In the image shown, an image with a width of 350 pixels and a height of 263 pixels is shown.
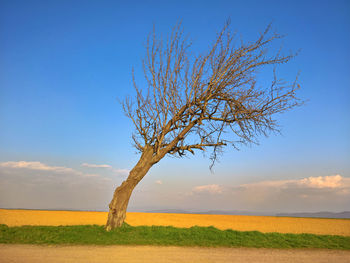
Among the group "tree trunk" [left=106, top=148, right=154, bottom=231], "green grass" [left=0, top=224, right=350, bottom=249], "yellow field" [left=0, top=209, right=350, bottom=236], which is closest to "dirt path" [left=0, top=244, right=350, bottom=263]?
"green grass" [left=0, top=224, right=350, bottom=249]

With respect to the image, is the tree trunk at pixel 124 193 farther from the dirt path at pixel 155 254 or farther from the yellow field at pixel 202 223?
the yellow field at pixel 202 223

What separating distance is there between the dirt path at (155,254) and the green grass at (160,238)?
28.9 inches

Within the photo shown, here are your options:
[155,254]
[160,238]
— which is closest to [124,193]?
[160,238]

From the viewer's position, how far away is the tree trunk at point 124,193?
13.7m

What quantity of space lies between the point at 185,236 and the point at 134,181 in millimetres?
3760

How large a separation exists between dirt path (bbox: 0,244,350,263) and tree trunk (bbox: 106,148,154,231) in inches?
140

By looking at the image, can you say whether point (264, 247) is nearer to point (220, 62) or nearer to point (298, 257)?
point (298, 257)

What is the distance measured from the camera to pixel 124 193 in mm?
14055

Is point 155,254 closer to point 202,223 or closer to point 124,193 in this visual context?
point 124,193

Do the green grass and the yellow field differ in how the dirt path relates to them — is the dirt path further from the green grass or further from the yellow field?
the yellow field

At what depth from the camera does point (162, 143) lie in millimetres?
15227

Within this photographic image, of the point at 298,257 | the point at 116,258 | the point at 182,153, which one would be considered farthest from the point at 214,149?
the point at 116,258

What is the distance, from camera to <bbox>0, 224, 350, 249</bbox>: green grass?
11023 millimetres

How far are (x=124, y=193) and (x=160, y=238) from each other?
3241 mm
